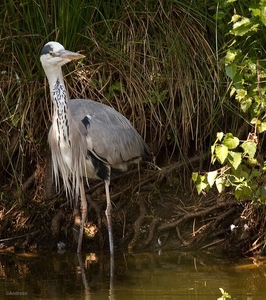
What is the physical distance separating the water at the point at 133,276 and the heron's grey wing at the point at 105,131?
83 centimetres

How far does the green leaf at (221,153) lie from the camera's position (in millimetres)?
5418

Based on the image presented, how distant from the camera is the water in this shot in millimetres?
5445

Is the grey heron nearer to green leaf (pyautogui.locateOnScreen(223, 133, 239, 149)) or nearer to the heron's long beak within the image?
the heron's long beak

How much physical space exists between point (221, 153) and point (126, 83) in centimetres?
192

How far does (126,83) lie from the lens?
282 inches

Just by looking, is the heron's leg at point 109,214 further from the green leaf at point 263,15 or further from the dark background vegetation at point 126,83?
the green leaf at point 263,15

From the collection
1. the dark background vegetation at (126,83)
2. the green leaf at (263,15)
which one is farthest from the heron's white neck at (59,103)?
the green leaf at (263,15)

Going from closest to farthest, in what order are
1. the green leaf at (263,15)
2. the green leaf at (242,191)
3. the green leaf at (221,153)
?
the green leaf at (221,153)
the green leaf at (263,15)
the green leaf at (242,191)

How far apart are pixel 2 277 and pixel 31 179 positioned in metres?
1.47

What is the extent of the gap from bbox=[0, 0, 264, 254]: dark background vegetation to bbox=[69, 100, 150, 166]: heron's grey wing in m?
0.37

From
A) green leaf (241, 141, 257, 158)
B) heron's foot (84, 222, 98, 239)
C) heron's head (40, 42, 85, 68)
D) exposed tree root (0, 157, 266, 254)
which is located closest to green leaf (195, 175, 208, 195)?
green leaf (241, 141, 257, 158)

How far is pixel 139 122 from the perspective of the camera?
23.6 feet

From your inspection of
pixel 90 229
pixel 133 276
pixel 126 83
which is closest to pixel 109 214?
pixel 90 229

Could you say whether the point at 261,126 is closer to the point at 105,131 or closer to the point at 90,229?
the point at 105,131
